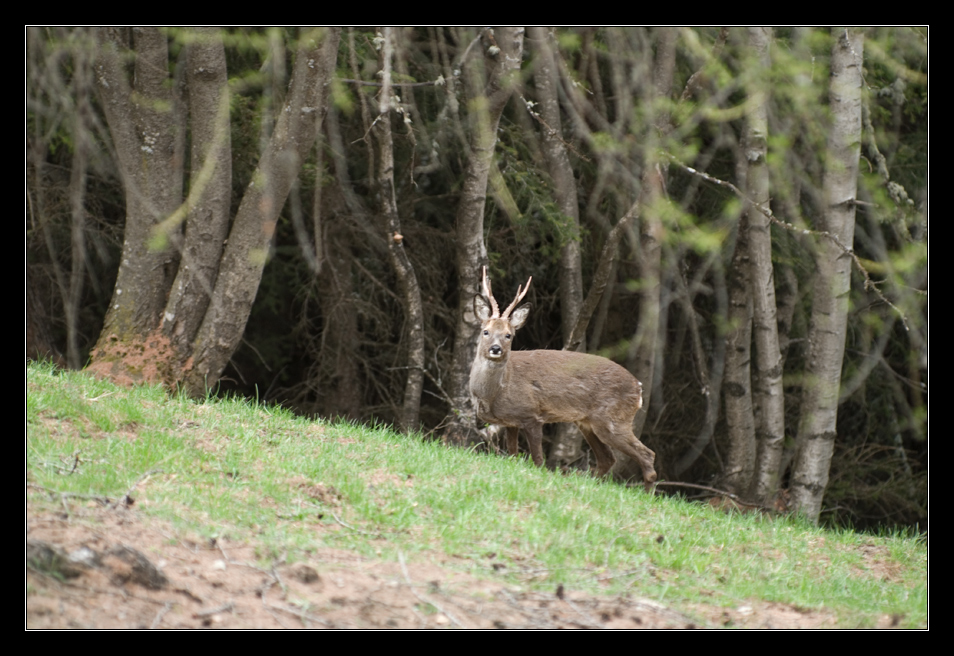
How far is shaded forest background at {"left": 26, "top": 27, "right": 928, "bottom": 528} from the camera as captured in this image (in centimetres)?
804

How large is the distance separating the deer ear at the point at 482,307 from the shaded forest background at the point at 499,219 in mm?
1068

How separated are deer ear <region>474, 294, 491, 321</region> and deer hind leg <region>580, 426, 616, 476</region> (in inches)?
64.6

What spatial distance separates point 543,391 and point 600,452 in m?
1.20

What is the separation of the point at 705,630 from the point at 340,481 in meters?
2.45

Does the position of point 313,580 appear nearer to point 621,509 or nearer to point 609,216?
point 621,509

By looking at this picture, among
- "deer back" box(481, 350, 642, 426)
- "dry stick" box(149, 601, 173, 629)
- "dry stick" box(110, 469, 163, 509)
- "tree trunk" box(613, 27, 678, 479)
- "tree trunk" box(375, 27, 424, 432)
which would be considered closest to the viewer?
"dry stick" box(149, 601, 173, 629)

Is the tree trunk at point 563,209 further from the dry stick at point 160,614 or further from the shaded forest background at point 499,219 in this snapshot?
the dry stick at point 160,614

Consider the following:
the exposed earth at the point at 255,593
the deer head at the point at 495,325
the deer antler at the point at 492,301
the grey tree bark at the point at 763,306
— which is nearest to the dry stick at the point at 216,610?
the exposed earth at the point at 255,593

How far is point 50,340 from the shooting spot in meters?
10.4

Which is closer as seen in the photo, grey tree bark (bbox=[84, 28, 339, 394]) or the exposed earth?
the exposed earth

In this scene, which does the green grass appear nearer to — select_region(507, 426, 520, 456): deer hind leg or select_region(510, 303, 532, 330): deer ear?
select_region(507, 426, 520, 456): deer hind leg

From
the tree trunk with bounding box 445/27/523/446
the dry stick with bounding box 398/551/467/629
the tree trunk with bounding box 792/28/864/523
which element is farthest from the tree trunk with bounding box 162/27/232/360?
the tree trunk with bounding box 792/28/864/523

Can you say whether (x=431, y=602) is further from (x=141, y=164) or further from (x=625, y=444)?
(x=141, y=164)

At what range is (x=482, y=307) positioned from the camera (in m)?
8.99
